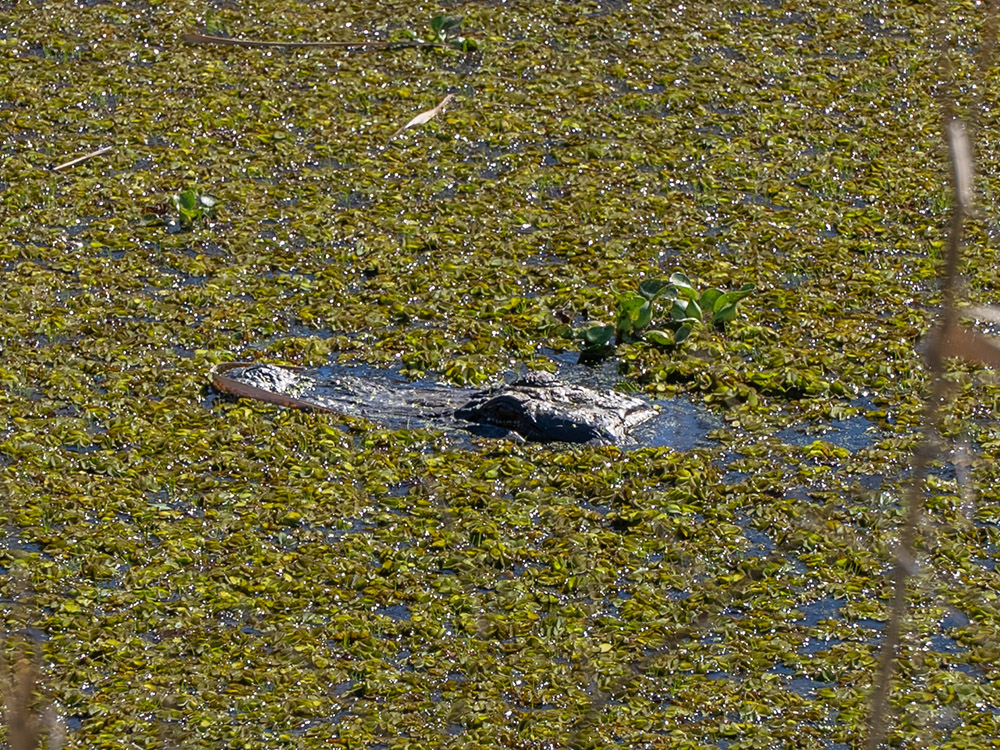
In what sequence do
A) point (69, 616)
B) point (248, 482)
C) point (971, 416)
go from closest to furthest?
point (69, 616) → point (248, 482) → point (971, 416)

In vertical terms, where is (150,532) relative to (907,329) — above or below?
below

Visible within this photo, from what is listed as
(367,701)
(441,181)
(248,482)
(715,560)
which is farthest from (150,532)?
(441,181)

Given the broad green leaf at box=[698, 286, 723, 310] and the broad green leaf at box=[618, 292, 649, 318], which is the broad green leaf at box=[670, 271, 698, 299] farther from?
the broad green leaf at box=[618, 292, 649, 318]

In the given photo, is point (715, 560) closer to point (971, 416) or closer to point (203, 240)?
point (971, 416)

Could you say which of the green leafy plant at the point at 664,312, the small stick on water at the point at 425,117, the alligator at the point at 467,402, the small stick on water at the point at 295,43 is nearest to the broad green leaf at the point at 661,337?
the green leafy plant at the point at 664,312

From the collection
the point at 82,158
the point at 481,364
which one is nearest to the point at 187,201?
the point at 82,158

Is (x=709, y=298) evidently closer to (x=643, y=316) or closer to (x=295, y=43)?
(x=643, y=316)
